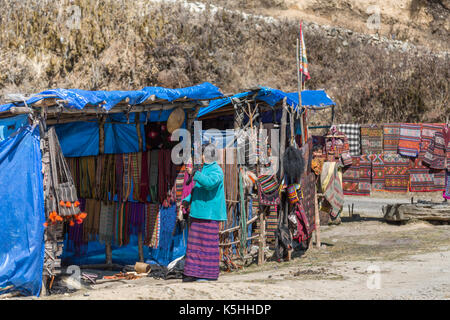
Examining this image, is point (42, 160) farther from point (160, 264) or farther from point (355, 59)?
point (355, 59)

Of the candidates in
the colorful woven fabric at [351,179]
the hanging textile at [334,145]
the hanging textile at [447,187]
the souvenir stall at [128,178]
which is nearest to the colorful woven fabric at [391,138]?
the colorful woven fabric at [351,179]

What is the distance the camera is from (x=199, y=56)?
2153 centimetres

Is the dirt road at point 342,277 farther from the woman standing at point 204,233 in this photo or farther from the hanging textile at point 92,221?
the hanging textile at point 92,221

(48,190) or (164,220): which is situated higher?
(48,190)

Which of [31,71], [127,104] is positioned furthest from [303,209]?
[31,71]

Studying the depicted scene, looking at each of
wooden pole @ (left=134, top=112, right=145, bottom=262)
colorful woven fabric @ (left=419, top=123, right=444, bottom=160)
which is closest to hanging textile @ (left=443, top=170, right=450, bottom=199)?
colorful woven fabric @ (left=419, top=123, right=444, bottom=160)

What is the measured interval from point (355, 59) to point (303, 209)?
1644 centimetres

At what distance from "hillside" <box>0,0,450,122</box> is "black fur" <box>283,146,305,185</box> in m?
11.6

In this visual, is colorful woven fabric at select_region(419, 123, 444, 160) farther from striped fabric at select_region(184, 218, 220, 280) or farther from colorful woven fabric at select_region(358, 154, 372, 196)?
striped fabric at select_region(184, 218, 220, 280)

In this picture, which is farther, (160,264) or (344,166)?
(344,166)

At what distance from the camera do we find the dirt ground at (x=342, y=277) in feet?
17.5

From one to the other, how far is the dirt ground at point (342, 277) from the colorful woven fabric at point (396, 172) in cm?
195

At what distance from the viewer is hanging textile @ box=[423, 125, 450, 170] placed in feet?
39.0

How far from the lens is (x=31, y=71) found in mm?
18547
